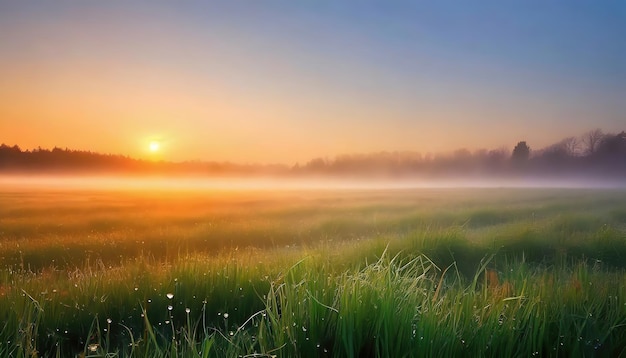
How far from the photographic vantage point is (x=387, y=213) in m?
4.35

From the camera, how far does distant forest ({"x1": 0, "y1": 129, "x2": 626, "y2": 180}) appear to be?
161 inches

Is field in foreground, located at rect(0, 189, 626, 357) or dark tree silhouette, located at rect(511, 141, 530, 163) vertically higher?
dark tree silhouette, located at rect(511, 141, 530, 163)

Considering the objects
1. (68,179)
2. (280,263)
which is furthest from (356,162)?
(68,179)

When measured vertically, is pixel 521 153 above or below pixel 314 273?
above

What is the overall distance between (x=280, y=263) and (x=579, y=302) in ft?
5.01

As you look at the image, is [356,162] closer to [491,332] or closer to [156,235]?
[156,235]

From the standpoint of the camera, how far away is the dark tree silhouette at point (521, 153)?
4.22 meters

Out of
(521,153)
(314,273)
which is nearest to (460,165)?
(521,153)

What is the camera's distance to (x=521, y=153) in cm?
431

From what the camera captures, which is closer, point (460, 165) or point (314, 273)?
point (314, 273)

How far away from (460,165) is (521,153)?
1.76 feet

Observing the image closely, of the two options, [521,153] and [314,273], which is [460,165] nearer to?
[521,153]

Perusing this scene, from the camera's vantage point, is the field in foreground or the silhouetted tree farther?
the silhouetted tree

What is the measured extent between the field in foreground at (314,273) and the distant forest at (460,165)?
0.26 metres
